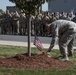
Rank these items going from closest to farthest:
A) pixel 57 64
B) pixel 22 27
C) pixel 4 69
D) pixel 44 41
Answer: pixel 4 69 < pixel 57 64 < pixel 44 41 < pixel 22 27

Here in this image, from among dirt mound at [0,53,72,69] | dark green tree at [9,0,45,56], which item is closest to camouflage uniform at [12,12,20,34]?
dark green tree at [9,0,45,56]

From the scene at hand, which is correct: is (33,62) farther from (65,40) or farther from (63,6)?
(63,6)

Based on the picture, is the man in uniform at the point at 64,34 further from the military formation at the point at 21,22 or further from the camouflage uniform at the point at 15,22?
the camouflage uniform at the point at 15,22

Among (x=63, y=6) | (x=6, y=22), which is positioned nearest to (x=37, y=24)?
(x=6, y=22)

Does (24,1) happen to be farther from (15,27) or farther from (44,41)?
(15,27)

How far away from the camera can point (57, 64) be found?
11430 millimetres

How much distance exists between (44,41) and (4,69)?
10.5m

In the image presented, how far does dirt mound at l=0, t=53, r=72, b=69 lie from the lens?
11.0 m

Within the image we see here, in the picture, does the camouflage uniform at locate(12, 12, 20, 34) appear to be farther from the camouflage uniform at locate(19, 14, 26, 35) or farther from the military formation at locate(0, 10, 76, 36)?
the camouflage uniform at locate(19, 14, 26, 35)

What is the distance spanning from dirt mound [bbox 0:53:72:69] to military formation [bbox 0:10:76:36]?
11.4m

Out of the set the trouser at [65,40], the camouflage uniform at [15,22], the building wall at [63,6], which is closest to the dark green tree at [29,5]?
the trouser at [65,40]

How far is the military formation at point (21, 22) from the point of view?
24141 millimetres

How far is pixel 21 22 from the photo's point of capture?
1012 inches

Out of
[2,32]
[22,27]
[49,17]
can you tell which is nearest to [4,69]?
Result: [49,17]
